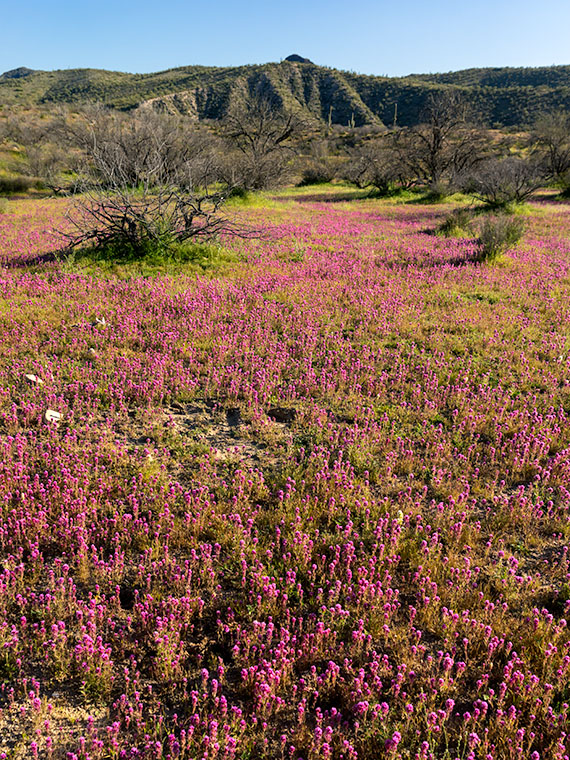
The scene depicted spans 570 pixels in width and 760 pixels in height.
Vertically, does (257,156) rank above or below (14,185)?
above

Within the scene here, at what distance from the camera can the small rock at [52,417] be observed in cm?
506

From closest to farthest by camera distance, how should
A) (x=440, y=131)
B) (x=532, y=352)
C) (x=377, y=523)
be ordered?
(x=377, y=523) < (x=532, y=352) < (x=440, y=131)

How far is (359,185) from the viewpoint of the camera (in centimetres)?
4675

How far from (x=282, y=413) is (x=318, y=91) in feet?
468

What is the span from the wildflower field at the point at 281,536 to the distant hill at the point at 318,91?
4018 inches

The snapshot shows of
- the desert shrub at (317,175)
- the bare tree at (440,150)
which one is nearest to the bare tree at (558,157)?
the bare tree at (440,150)

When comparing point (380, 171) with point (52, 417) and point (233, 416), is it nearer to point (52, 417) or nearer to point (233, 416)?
point (233, 416)

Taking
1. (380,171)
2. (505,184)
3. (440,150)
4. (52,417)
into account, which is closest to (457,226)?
(505,184)

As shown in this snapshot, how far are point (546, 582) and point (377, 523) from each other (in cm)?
131

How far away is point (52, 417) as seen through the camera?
5113mm

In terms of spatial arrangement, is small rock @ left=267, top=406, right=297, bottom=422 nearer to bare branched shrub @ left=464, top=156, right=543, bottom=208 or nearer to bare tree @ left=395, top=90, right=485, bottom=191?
bare branched shrub @ left=464, top=156, right=543, bottom=208

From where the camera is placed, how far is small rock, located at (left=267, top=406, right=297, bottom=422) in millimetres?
5574

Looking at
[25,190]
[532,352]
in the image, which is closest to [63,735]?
[532,352]

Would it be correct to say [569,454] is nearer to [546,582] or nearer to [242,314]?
[546,582]
